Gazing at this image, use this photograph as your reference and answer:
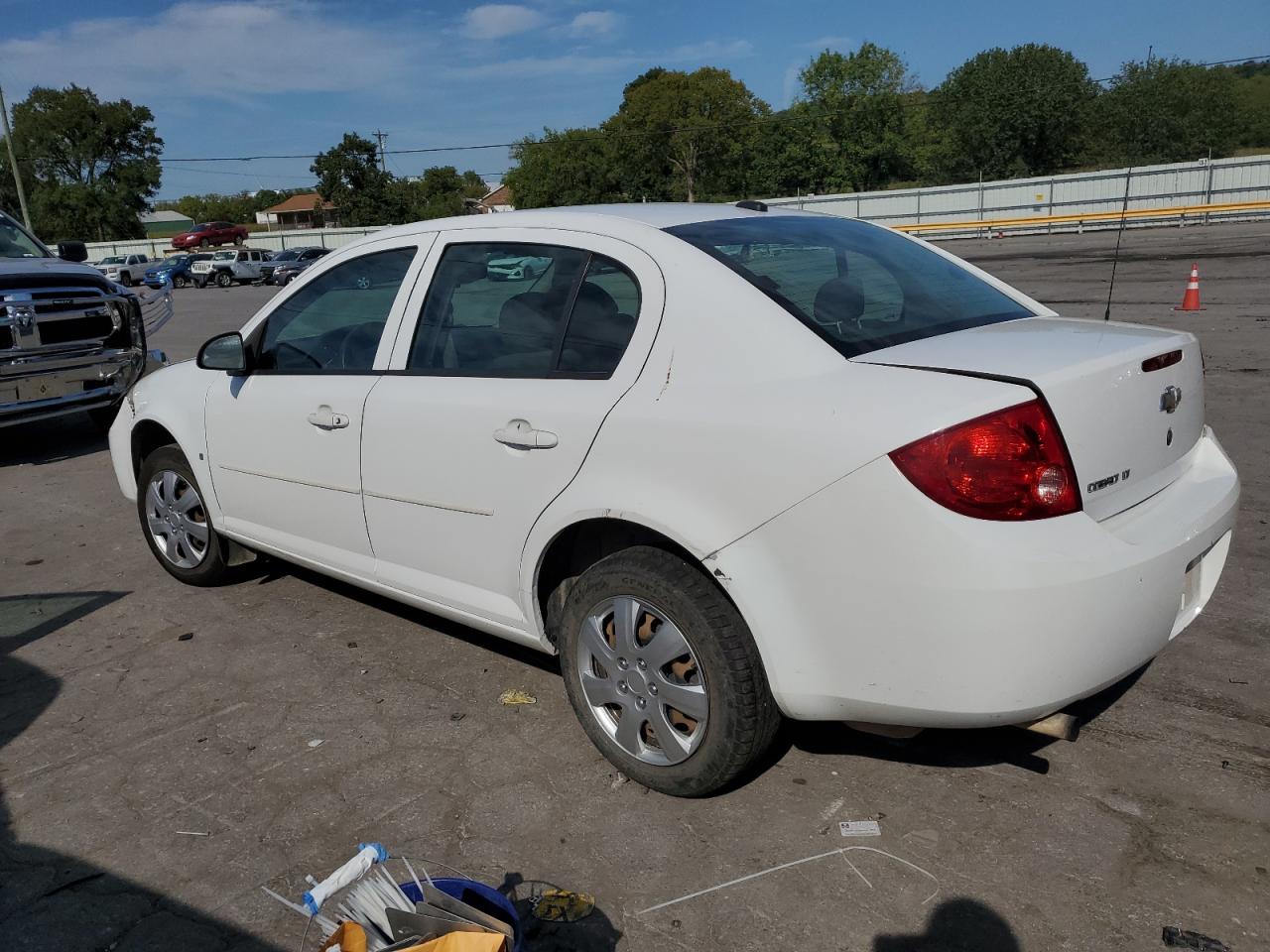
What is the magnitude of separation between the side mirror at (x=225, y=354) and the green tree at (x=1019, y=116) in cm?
8440

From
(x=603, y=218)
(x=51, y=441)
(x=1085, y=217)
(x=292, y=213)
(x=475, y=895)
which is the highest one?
(x=292, y=213)

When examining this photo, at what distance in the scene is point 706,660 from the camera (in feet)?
9.24

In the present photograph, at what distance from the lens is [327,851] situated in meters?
2.94

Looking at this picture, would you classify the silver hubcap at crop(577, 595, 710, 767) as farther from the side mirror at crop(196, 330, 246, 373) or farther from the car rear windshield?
the side mirror at crop(196, 330, 246, 373)

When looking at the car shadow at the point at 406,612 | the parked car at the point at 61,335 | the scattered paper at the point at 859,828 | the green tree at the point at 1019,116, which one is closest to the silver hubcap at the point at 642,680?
the scattered paper at the point at 859,828

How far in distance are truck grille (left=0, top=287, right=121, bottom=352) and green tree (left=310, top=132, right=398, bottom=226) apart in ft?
218

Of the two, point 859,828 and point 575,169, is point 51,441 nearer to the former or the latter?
point 859,828

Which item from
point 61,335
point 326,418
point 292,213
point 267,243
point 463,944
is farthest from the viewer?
point 292,213

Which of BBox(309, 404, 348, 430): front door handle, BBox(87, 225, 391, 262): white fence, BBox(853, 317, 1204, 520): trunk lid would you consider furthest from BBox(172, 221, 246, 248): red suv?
BBox(853, 317, 1204, 520): trunk lid

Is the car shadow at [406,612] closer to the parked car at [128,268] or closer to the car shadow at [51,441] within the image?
the car shadow at [51,441]

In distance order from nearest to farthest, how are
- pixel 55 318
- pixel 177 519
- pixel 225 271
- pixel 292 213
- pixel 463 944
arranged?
pixel 463 944
pixel 177 519
pixel 55 318
pixel 225 271
pixel 292 213

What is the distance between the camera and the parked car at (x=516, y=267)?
137 inches

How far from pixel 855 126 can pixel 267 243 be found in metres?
45.2

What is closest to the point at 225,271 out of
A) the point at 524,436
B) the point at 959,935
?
the point at 524,436
